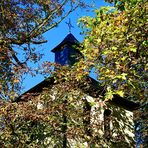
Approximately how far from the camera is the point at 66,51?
20.6 meters

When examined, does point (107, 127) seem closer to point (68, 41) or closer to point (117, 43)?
point (68, 41)

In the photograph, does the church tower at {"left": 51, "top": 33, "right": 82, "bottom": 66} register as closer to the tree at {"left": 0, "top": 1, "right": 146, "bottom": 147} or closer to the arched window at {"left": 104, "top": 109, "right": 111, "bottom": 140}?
the arched window at {"left": 104, "top": 109, "right": 111, "bottom": 140}

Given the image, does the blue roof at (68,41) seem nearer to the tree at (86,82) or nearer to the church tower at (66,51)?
the church tower at (66,51)

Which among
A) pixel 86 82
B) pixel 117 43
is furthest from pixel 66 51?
pixel 117 43

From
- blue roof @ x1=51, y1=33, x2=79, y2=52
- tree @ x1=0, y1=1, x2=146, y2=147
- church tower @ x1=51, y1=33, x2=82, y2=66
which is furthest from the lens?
blue roof @ x1=51, y1=33, x2=79, y2=52

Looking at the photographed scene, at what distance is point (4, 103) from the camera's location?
13.1 meters

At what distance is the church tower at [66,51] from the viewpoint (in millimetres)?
20156

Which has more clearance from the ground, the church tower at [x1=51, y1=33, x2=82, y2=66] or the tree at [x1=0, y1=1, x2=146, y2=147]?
the church tower at [x1=51, y1=33, x2=82, y2=66]

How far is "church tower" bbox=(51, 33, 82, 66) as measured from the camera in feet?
66.1

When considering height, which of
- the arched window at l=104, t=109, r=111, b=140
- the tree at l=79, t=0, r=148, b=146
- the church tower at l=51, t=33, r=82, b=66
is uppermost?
the church tower at l=51, t=33, r=82, b=66

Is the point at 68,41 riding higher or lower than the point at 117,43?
higher

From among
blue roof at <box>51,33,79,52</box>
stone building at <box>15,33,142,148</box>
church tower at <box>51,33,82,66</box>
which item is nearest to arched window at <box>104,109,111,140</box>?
stone building at <box>15,33,142,148</box>

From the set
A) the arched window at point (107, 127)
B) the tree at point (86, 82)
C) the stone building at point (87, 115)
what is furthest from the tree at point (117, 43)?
the arched window at point (107, 127)

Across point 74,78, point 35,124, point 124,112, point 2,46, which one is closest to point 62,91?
point 74,78
